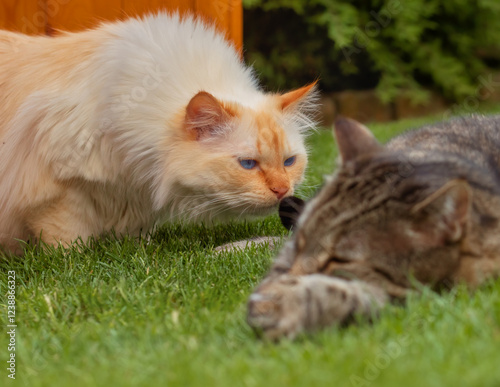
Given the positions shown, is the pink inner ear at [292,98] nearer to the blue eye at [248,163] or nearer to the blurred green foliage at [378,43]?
the blue eye at [248,163]

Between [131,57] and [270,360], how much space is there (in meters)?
2.04

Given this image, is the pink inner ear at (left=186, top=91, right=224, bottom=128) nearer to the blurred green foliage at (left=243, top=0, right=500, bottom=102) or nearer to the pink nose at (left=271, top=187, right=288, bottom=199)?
the pink nose at (left=271, top=187, right=288, bottom=199)

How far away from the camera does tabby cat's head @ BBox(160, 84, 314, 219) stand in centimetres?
307

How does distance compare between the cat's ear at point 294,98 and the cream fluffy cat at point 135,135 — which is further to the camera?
the cat's ear at point 294,98

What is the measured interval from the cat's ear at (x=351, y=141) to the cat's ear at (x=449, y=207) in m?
0.39

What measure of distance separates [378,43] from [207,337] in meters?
6.52

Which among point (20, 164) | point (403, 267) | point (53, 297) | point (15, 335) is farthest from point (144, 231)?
point (403, 267)

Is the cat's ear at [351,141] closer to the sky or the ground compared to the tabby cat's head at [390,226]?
closer to the sky

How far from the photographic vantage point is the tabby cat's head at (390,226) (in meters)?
1.86

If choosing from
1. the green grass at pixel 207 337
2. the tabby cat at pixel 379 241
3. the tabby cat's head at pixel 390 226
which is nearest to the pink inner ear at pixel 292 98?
the green grass at pixel 207 337

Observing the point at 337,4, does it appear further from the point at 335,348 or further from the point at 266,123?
the point at 335,348

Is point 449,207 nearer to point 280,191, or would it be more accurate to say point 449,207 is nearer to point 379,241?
point 379,241

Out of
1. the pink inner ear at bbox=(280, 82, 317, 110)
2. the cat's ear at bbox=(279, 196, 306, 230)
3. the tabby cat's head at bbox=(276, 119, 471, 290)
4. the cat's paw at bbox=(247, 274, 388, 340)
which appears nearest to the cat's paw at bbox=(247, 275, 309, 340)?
the cat's paw at bbox=(247, 274, 388, 340)

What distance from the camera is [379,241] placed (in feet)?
6.22
